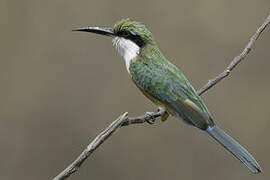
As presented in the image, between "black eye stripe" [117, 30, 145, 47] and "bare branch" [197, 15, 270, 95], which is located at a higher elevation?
"black eye stripe" [117, 30, 145, 47]

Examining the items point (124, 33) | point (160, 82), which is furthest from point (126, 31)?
point (160, 82)

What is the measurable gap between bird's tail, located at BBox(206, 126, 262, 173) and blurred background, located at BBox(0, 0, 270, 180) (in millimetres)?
1859

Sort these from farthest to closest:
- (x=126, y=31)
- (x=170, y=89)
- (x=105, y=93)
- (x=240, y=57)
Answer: (x=105, y=93)
(x=126, y=31)
(x=170, y=89)
(x=240, y=57)

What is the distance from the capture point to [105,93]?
610cm

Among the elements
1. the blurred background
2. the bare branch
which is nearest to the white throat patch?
the bare branch

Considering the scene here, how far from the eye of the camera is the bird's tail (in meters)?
3.70

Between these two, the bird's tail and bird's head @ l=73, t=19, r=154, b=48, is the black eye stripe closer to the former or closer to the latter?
bird's head @ l=73, t=19, r=154, b=48

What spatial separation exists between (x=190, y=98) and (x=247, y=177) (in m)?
2.05

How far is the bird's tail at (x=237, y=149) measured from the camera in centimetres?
370

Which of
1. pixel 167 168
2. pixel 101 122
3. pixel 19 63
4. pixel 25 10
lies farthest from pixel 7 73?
pixel 167 168

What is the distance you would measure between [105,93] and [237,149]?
2476 mm

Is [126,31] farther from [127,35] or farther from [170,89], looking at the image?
[170,89]

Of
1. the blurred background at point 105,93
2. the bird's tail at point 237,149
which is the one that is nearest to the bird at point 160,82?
the bird's tail at point 237,149

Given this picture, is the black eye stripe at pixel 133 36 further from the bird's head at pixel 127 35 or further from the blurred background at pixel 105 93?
the blurred background at pixel 105 93
